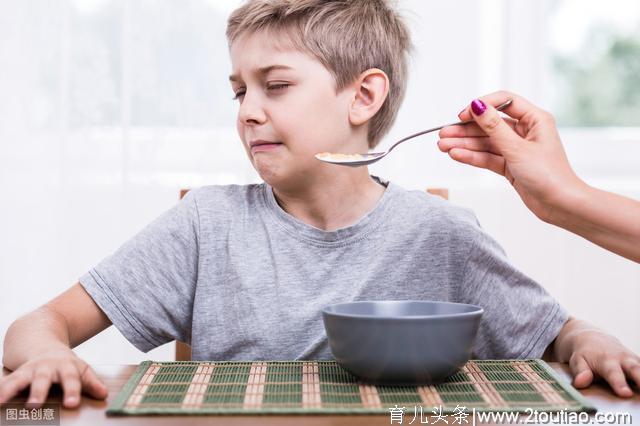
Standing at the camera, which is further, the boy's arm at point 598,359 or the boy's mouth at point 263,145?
the boy's mouth at point 263,145

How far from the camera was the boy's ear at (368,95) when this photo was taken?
4.18 feet

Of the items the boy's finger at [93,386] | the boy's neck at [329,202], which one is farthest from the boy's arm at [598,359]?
the boy's finger at [93,386]

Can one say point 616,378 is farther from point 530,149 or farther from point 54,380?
point 54,380

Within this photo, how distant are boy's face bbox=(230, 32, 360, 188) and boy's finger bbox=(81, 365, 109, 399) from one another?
0.50 metres

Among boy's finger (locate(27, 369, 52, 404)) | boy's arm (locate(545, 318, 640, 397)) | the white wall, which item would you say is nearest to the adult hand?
boy's arm (locate(545, 318, 640, 397))

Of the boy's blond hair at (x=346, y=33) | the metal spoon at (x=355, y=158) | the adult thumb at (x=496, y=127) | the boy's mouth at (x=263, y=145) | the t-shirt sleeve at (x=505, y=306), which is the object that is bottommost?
the t-shirt sleeve at (x=505, y=306)

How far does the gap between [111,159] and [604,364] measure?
55.2 inches

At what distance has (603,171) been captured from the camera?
2047mm

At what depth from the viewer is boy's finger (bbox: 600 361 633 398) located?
781mm

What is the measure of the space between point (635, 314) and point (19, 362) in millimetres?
1519

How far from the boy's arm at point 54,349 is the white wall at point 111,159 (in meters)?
0.78

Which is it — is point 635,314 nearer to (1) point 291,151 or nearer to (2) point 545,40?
(2) point 545,40

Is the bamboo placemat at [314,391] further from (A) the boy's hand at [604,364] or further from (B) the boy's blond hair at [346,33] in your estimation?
(B) the boy's blond hair at [346,33]

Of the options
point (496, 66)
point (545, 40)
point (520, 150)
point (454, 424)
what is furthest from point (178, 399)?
point (545, 40)
